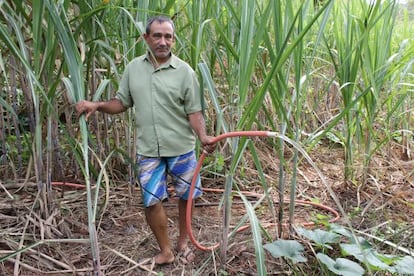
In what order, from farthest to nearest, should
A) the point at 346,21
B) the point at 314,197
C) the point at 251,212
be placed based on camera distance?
the point at 314,197
the point at 346,21
the point at 251,212

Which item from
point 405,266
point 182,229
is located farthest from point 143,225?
point 405,266

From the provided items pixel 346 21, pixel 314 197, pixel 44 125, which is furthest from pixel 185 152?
pixel 346 21

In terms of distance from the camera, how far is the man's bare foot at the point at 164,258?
142cm

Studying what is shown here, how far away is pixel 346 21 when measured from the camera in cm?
181

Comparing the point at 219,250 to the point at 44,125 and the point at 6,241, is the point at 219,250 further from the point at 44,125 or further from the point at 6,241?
the point at 44,125

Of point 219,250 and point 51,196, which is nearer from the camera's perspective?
point 219,250

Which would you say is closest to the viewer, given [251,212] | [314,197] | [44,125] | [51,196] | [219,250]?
[251,212]

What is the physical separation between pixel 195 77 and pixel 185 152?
0.27 metres

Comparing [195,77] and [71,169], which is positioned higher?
[195,77]

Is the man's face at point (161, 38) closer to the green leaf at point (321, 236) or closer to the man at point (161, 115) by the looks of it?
the man at point (161, 115)

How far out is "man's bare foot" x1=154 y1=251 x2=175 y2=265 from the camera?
4.65 feet

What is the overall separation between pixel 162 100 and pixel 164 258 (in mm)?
558

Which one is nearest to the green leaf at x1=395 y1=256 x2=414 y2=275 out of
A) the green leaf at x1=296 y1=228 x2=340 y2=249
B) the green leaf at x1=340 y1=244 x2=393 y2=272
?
the green leaf at x1=340 y1=244 x2=393 y2=272

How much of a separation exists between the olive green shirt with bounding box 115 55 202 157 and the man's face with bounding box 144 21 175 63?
5 centimetres
